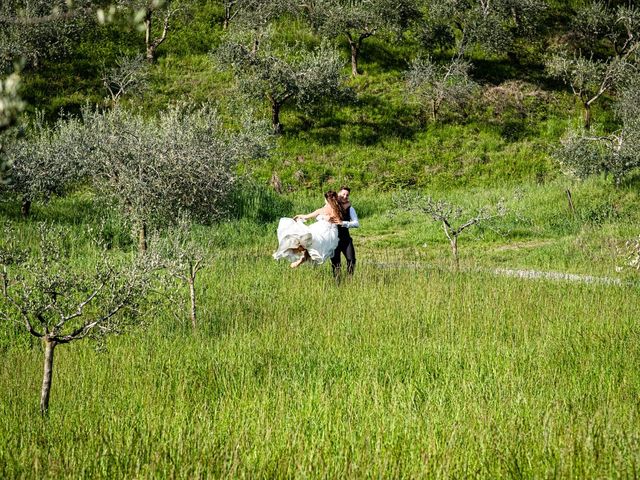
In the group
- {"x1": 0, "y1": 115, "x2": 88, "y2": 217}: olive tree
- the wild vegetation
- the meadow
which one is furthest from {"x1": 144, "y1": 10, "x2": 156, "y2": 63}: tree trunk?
the meadow

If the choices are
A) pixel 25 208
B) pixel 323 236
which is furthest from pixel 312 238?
pixel 25 208

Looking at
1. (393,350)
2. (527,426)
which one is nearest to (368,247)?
(393,350)

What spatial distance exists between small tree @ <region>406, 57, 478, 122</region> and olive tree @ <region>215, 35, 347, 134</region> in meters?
4.73

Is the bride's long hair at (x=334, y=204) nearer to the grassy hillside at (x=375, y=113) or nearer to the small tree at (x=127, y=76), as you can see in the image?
the grassy hillside at (x=375, y=113)

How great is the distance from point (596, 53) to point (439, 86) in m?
16.0

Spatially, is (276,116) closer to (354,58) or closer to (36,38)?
(354,58)

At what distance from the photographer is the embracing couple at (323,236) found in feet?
44.9

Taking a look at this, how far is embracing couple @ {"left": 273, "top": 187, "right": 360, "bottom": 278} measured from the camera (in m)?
13.7

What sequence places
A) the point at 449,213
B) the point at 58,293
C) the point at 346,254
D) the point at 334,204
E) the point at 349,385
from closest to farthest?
1. the point at 58,293
2. the point at 349,385
3. the point at 334,204
4. the point at 346,254
5. the point at 449,213

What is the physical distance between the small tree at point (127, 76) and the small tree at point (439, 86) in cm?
1676

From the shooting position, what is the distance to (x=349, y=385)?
6352 millimetres

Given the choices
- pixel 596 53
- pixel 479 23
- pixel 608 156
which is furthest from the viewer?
pixel 596 53

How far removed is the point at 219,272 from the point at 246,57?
1016 inches

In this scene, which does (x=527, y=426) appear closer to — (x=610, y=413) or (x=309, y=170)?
(x=610, y=413)
